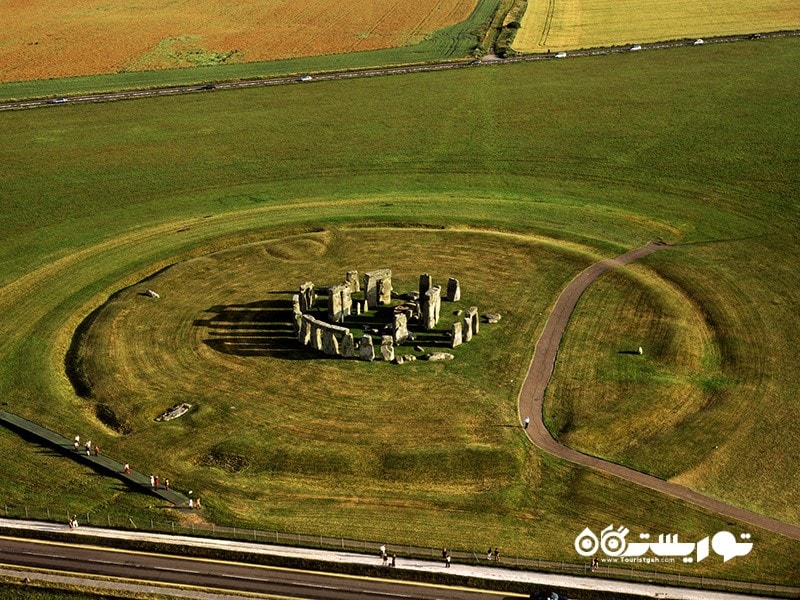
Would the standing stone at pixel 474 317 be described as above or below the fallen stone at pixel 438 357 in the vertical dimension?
above

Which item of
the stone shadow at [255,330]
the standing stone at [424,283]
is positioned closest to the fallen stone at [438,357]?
the stone shadow at [255,330]

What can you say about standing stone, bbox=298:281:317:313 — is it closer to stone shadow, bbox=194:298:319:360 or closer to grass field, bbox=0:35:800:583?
stone shadow, bbox=194:298:319:360

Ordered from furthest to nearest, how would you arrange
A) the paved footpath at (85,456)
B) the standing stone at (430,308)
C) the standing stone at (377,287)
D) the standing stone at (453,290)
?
the standing stone at (453,290) < the standing stone at (377,287) < the standing stone at (430,308) < the paved footpath at (85,456)

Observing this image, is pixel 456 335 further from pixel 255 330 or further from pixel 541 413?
pixel 255 330

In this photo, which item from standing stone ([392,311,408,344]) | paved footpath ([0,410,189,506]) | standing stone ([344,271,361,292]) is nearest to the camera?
paved footpath ([0,410,189,506])

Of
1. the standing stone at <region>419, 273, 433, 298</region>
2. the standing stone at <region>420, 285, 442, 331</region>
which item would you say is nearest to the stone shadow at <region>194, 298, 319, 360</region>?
the standing stone at <region>420, 285, 442, 331</region>

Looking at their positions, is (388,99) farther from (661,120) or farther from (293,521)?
(293,521)

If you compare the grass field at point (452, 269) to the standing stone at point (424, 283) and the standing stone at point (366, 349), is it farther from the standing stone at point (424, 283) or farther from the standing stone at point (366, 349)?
the standing stone at point (424, 283)
